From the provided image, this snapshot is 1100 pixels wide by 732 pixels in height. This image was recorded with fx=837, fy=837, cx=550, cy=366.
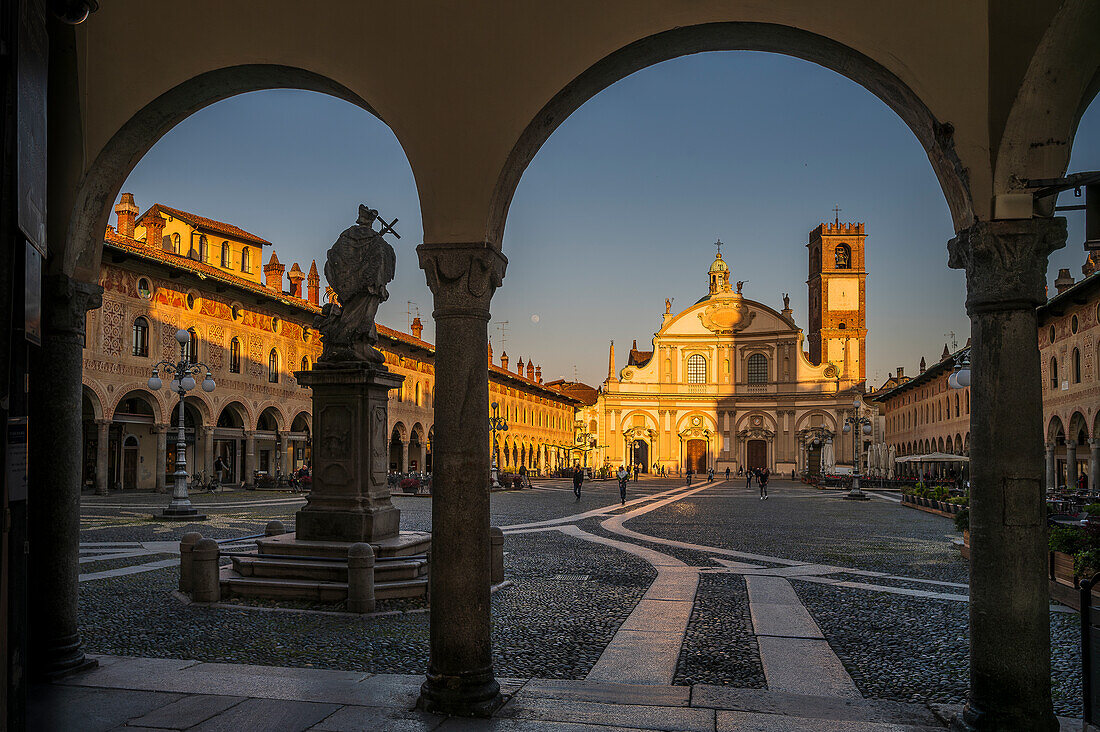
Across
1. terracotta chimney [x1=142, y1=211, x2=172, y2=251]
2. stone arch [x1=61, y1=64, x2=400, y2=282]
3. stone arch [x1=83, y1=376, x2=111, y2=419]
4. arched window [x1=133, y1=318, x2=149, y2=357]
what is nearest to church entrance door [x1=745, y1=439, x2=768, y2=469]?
terracotta chimney [x1=142, y1=211, x2=172, y2=251]

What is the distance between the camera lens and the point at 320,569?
8945 mm

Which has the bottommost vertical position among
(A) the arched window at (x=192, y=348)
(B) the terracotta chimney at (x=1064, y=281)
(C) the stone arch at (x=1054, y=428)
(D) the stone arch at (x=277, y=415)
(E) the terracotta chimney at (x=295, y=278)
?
(C) the stone arch at (x=1054, y=428)

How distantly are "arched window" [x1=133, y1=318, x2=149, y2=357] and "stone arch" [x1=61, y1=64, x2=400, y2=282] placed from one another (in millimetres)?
27106

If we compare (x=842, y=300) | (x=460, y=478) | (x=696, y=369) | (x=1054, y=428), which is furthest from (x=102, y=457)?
(x=842, y=300)

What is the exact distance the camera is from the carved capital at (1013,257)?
457 cm

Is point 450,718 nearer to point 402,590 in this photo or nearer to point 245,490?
point 402,590

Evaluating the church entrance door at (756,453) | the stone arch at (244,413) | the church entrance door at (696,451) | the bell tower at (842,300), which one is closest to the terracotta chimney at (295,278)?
the stone arch at (244,413)

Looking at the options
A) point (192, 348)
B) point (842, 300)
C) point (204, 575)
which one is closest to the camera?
point (204, 575)

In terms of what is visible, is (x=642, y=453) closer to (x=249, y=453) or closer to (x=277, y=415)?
(x=277, y=415)

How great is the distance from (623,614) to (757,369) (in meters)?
65.7

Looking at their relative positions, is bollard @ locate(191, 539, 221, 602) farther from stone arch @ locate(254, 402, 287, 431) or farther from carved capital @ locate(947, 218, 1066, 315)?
stone arch @ locate(254, 402, 287, 431)

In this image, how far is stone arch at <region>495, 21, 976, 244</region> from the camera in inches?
190

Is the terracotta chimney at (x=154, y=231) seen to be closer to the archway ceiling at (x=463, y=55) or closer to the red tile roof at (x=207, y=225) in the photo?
the red tile roof at (x=207, y=225)

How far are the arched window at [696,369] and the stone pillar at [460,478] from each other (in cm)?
6886
